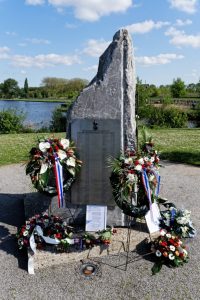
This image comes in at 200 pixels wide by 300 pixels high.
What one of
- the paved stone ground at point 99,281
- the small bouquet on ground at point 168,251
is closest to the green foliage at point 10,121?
the paved stone ground at point 99,281

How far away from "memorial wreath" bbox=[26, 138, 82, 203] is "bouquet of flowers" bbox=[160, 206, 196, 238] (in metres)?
1.85

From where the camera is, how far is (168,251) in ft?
17.1

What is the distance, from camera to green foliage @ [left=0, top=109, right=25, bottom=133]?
21016 millimetres

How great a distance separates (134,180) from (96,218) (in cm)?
118

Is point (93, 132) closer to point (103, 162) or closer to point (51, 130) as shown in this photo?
point (103, 162)

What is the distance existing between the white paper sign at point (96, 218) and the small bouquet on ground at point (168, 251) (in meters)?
0.96

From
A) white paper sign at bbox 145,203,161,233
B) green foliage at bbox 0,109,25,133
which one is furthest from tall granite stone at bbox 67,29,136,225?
green foliage at bbox 0,109,25,133

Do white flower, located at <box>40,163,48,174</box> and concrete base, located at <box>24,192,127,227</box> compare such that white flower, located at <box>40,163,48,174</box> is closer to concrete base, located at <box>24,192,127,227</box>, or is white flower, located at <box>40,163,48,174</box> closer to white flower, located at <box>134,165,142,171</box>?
concrete base, located at <box>24,192,127,227</box>

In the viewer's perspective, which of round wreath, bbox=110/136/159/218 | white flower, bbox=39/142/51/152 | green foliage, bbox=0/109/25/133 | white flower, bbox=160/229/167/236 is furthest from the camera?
green foliage, bbox=0/109/25/133

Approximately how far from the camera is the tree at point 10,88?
10769 centimetres

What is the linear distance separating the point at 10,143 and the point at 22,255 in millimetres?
10423

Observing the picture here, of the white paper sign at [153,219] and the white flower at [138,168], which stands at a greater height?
the white flower at [138,168]

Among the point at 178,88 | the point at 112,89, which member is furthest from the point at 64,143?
the point at 178,88

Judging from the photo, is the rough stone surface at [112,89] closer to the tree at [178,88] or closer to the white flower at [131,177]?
the white flower at [131,177]
